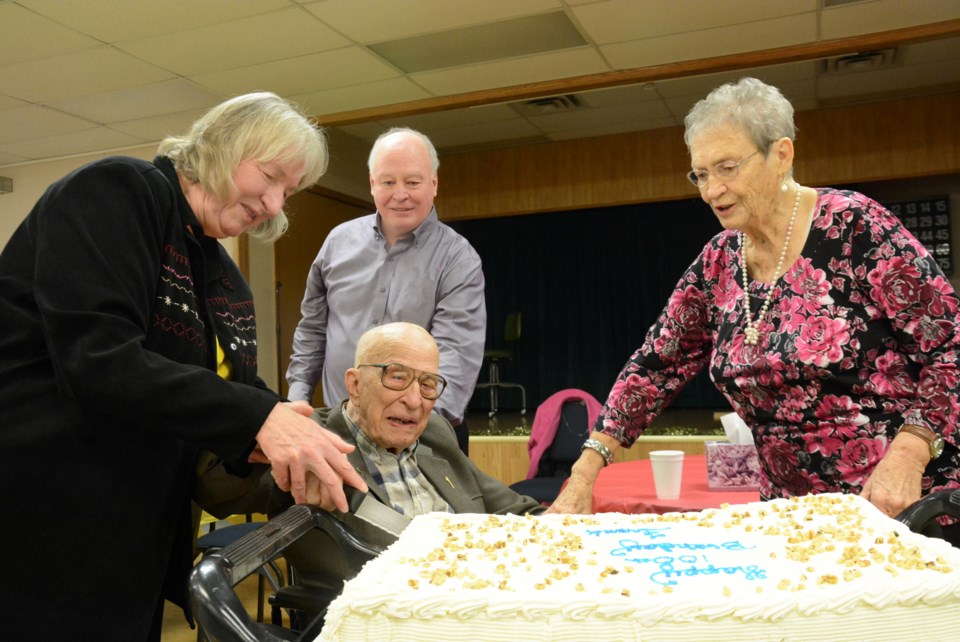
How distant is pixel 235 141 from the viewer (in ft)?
4.50

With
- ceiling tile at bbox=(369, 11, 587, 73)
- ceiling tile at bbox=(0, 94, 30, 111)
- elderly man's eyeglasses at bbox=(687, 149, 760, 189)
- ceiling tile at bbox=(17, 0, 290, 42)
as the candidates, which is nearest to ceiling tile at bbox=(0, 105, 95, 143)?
ceiling tile at bbox=(0, 94, 30, 111)

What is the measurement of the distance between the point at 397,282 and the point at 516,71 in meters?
3.85

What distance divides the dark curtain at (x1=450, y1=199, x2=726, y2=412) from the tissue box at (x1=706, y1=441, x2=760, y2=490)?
7958mm

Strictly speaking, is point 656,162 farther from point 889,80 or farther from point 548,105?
point 889,80

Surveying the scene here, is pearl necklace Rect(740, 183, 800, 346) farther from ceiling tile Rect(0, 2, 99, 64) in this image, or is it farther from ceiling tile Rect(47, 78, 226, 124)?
ceiling tile Rect(47, 78, 226, 124)

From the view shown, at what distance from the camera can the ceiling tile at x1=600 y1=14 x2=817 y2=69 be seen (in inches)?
201

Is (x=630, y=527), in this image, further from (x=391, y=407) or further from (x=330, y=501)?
(x=391, y=407)

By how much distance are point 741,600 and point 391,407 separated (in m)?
0.99

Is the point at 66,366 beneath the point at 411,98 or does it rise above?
beneath

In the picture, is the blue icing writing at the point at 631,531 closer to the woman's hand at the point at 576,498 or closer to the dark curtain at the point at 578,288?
the woman's hand at the point at 576,498

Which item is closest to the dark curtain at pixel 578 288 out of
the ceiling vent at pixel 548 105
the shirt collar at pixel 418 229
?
the ceiling vent at pixel 548 105

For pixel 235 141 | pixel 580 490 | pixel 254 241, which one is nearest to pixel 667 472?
pixel 580 490

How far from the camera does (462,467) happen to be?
189 centimetres

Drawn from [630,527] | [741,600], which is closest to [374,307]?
[630,527]
